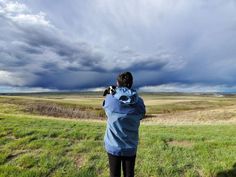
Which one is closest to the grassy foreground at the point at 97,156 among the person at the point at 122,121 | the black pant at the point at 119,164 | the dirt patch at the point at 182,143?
the dirt patch at the point at 182,143

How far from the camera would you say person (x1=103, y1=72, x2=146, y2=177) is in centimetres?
604

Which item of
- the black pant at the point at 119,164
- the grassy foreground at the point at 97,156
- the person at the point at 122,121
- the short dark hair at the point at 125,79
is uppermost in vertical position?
the short dark hair at the point at 125,79

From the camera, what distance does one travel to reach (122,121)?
605 centimetres

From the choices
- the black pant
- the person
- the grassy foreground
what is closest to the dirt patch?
the grassy foreground

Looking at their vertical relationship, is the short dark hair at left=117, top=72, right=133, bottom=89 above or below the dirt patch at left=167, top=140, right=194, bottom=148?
above

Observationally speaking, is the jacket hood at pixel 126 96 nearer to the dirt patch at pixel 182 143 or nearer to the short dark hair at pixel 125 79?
the short dark hair at pixel 125 79

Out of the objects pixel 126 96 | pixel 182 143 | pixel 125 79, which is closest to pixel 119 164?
pixel 126 96

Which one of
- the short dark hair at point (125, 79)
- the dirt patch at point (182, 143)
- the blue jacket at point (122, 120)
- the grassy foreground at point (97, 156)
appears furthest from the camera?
the dirt patch at point (182, 143)

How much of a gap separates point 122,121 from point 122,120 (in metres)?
0.02

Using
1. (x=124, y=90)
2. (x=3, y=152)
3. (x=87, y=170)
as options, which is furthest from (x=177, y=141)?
(x=124, y=90)

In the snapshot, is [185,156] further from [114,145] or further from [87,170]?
[114,145]

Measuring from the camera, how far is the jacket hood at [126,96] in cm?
603

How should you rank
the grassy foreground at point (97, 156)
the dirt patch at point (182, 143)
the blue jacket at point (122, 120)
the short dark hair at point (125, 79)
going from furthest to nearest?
the dirt patch at point (182, 143) < the grassy foreground at point (97, 156) < the short dark hair at point (125, 79) < the blue jacket at point (122, 120)

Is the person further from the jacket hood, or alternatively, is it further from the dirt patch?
the dirt patch
